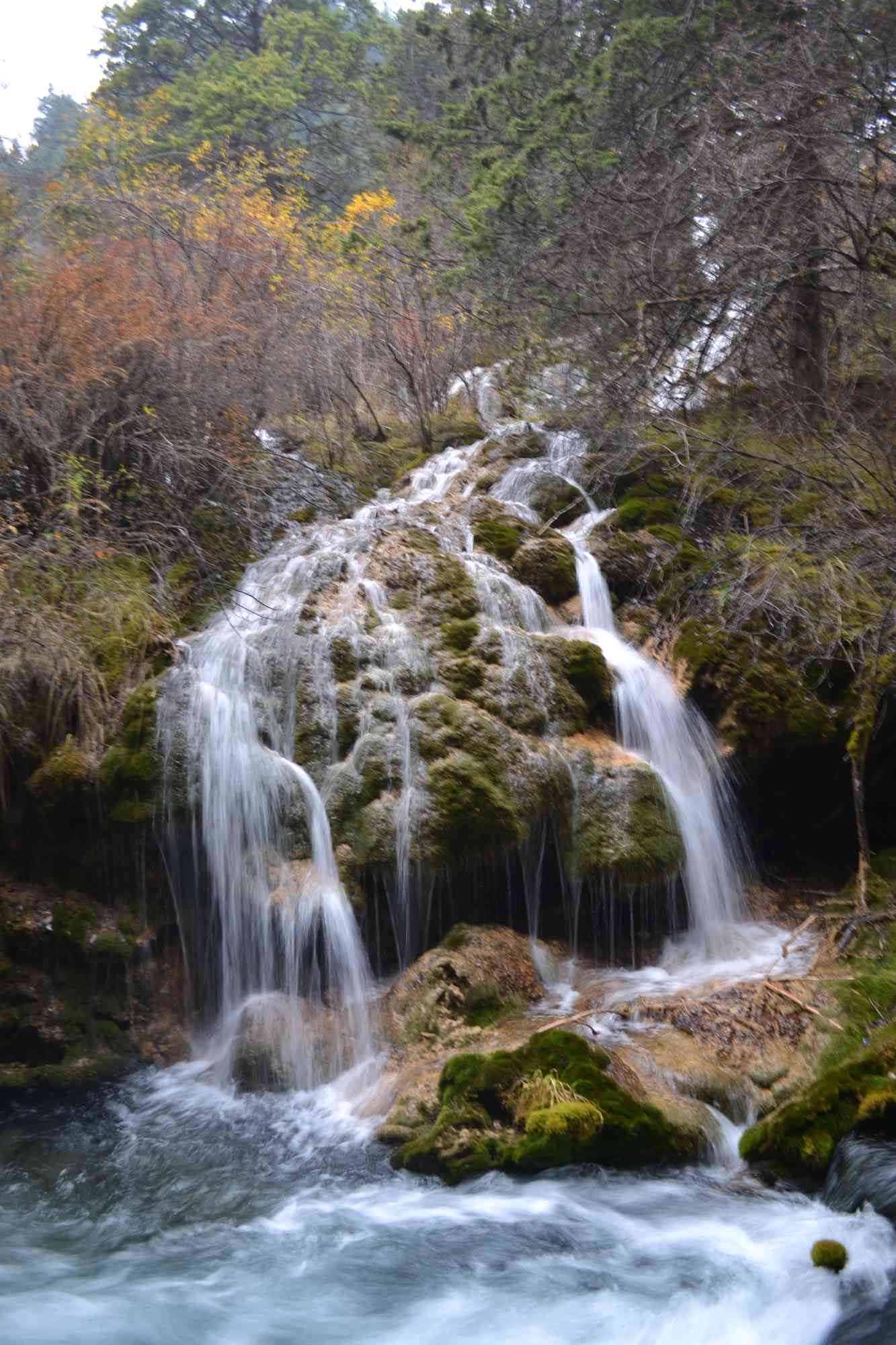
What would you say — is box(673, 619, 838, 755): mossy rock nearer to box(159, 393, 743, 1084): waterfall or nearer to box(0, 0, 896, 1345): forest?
box(0, 0, 896, 1345): forest

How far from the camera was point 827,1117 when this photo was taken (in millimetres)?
4242

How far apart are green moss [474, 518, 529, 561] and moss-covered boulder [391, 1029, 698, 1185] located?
494 cm

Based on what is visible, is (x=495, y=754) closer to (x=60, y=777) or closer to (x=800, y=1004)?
(x=800, y=1004)

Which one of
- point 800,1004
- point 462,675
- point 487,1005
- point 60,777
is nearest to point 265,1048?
point 487,1005

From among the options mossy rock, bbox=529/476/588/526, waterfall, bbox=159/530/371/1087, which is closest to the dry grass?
waterfall, bbox=159/530/371/1087

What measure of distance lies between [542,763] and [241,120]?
18.4 metres

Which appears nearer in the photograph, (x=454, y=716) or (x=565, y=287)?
(x=454, y=716)

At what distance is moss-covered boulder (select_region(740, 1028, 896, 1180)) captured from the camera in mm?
4105

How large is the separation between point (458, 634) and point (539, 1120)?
12.4 feet

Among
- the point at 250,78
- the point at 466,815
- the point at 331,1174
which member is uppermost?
the point at 250,78

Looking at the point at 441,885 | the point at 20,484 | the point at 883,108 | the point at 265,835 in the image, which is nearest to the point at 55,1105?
the point at 265,835

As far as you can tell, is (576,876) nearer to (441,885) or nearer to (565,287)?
(441,885)

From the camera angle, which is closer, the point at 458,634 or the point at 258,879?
the point at 258,879

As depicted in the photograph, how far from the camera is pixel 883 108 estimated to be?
629cm
